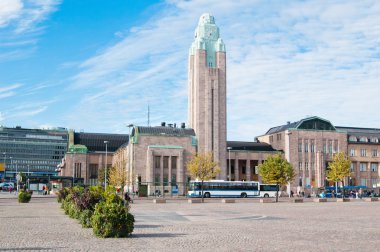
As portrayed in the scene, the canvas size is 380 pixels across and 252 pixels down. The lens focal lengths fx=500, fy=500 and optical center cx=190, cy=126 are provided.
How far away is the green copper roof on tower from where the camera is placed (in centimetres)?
11062

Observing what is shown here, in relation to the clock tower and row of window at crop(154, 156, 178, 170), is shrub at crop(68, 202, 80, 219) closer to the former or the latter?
row of window at crop(154, 156, 178, 170)

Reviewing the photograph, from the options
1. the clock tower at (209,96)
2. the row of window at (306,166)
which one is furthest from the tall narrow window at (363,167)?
the clock tower at (209,96)

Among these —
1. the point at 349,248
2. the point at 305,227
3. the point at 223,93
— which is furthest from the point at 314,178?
the point at 349,248

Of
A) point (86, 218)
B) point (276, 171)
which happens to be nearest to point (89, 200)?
point (86, 218)

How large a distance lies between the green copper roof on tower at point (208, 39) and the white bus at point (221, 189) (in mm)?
38115

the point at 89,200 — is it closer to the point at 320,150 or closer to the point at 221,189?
the point at 221,189

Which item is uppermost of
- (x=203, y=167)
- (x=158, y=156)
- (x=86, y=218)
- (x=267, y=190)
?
(x=158, y=156)

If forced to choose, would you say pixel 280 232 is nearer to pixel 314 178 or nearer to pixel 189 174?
pixel 189 174

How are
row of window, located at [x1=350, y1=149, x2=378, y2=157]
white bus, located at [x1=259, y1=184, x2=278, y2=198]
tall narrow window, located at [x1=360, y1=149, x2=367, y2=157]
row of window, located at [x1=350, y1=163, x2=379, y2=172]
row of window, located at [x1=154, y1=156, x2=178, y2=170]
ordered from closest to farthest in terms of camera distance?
white bus, located at [x1=259, y1=184, x2=278, y2=198], row of window, located at [x1=154, y1=156, x2=178, y2=170], row of window, located at [x1=350, y1=149, x2=378, y2=157], row of window, located at [x1=350, y1=163, x2=379, y2=172], tall narrow window, located at [x1=360, y1=149, x2=367, y2=157]

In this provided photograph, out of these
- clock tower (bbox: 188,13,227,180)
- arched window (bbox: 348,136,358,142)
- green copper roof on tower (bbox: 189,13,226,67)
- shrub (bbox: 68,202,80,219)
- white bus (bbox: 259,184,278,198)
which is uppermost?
green copper roof on tower (bbox: 189,13,226,67)

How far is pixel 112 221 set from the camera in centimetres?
1831

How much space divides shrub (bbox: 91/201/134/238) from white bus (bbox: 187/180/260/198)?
5980cm

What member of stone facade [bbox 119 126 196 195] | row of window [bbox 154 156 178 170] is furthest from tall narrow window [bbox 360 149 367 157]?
row of window [bbox 154 156 178 170]

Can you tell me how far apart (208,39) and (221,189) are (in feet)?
146
